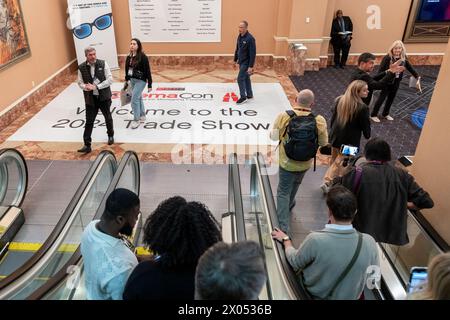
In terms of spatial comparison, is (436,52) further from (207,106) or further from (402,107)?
A: (207,106)

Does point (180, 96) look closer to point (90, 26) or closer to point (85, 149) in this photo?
point (85, 149)

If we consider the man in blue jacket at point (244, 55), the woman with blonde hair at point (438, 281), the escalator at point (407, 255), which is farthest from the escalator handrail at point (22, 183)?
the man in blue jacket at point (244, 55)

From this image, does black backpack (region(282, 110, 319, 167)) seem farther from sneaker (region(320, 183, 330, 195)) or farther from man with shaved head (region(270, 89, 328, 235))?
sneaker (region(320, 183, 330, 195))

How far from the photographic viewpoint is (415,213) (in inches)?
158

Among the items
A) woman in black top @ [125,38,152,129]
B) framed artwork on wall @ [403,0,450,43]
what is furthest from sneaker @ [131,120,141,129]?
framed artwork on wall @ [403,0,450,43]

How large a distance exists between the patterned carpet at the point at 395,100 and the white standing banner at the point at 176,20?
281cm

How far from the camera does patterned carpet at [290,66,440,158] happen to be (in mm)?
6805

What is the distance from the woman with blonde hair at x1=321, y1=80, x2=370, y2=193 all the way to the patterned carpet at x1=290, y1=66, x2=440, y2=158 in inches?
81.2

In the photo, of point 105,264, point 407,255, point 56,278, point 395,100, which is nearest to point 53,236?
point 56,278

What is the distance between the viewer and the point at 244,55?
798 centimetres

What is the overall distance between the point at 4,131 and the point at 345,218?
274 inches

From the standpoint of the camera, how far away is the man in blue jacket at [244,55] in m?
7.75

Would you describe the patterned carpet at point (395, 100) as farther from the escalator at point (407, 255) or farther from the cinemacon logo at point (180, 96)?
the escalator at point (407, 255)
